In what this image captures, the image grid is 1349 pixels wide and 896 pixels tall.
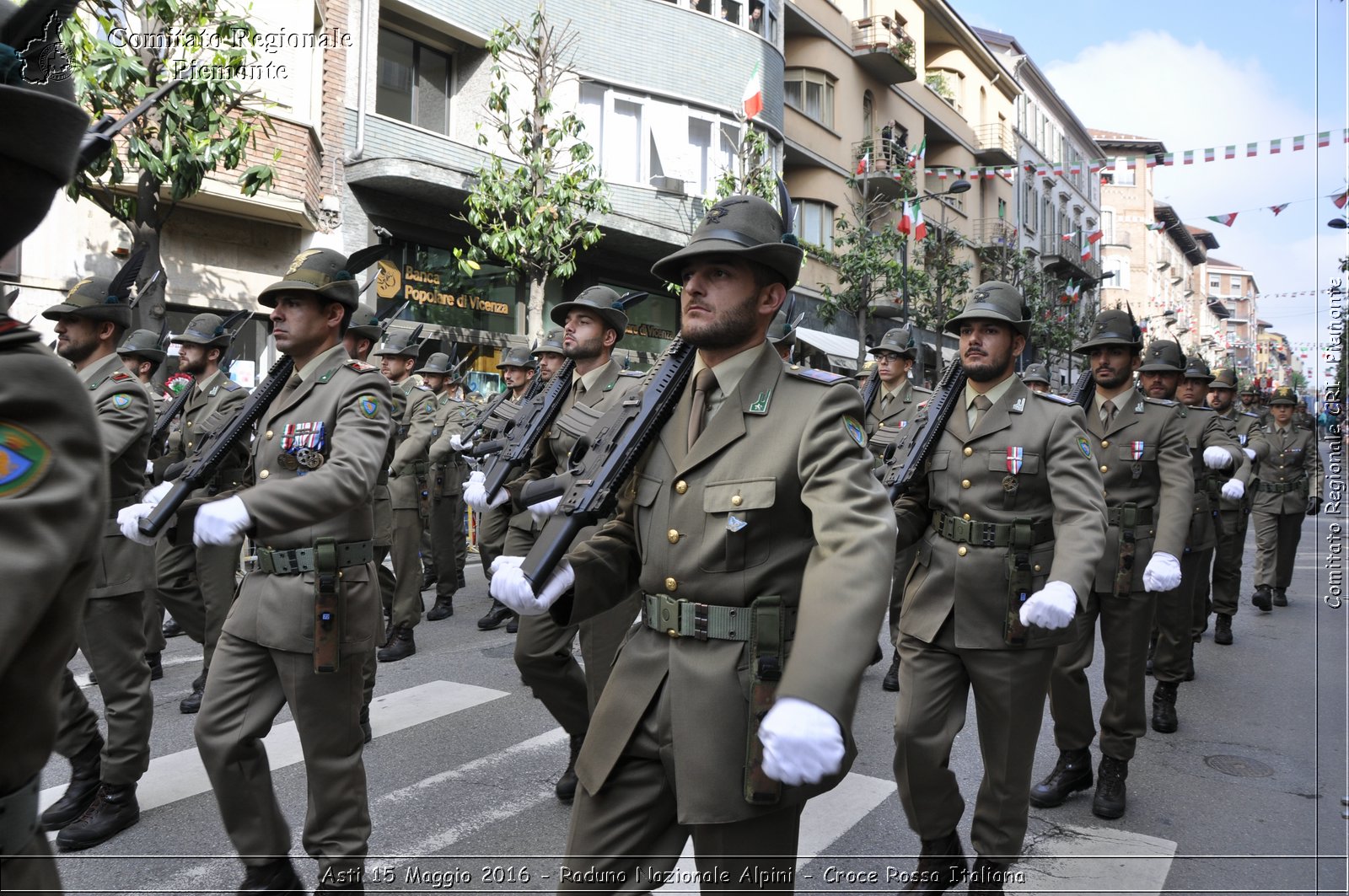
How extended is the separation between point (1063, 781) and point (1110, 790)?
0.73ft

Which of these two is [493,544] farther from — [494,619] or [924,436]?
[924,436]

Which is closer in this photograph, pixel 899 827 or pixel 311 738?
pixel 311 738

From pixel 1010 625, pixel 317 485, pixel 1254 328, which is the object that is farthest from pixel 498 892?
pixel 1254 328

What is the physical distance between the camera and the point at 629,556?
2955mm

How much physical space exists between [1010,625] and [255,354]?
13855 mm

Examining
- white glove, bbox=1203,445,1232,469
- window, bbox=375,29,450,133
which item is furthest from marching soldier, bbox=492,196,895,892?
window, bbox=375,29,450,133

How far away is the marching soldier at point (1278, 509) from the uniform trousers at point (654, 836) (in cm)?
1068

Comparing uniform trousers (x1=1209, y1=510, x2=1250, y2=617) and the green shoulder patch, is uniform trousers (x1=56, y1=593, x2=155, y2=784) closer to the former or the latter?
the green shoulder patch

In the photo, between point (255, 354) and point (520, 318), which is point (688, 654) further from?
point (520, 318)

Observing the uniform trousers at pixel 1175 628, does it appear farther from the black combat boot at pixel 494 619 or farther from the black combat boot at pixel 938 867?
the black combat boot at pixel 494 619

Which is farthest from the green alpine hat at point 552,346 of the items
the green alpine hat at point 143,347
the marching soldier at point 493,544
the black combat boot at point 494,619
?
the green alpine hat at point 143,347

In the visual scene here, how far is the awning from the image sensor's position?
24.7 m

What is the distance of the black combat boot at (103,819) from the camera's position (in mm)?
4203

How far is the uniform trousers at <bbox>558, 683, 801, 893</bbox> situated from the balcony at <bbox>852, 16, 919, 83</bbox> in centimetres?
2947
